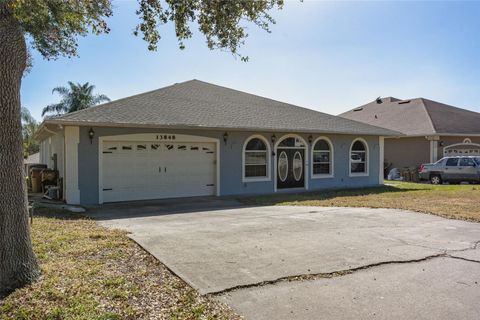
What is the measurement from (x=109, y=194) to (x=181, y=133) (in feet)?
10.8

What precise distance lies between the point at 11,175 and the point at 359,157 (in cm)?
1698

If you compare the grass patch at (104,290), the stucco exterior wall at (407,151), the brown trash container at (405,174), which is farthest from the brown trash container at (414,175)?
the grass patch at (104,290)

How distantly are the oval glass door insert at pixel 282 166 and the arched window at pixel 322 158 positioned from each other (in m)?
1.52

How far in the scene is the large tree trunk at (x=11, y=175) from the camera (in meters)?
4.45

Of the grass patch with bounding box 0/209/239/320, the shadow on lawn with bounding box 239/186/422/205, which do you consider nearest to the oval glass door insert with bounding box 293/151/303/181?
the shadow on lawn with bounding box 239/186/422/205

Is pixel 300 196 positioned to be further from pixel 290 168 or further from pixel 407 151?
pixel 407 151

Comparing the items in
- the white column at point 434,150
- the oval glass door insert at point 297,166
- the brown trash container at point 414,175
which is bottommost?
the brown trash container at point 414,175

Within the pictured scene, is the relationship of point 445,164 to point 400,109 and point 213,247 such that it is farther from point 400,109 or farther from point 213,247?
point 213,247

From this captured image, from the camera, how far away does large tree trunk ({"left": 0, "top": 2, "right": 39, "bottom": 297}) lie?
445 cm

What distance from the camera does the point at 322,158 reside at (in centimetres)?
1781

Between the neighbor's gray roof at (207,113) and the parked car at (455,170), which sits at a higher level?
the neighbor's gray roof at (207,113)

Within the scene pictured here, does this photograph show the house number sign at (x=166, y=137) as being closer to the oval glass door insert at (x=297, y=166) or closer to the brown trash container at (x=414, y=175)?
the oval glass door insert at (x=297, y=166)

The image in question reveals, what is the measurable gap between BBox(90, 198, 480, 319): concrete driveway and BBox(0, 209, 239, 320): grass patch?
27 centimetres

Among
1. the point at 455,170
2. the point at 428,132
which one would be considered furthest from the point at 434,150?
the point at 455,170
